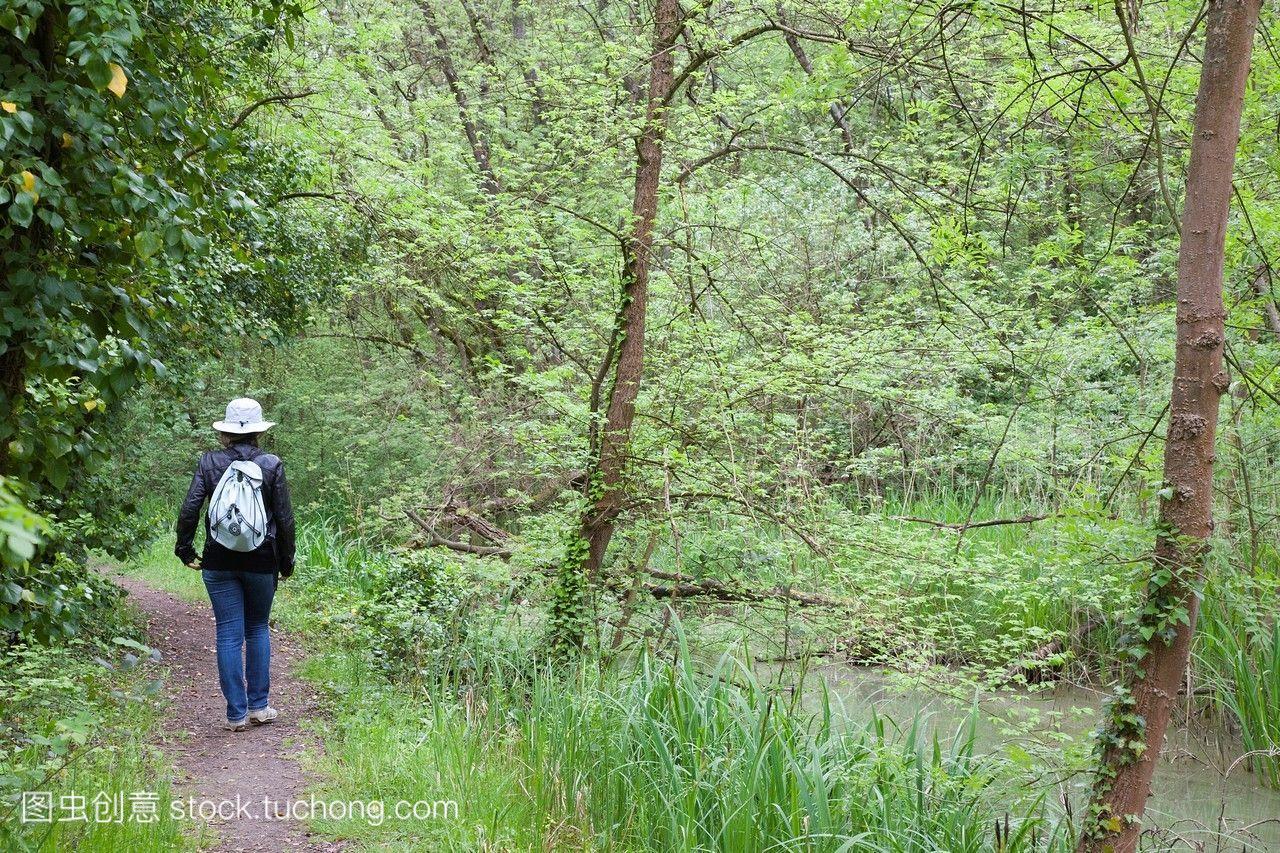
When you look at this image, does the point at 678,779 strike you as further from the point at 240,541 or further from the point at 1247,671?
the point at 1247,671

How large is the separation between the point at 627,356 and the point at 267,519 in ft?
7.15

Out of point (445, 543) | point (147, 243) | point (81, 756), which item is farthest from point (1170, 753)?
point (147, 243)

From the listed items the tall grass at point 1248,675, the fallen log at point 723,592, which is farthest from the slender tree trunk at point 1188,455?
the tall grass at point 1248,675

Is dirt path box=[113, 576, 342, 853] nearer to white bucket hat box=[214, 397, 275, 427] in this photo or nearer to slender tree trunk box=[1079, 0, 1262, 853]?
white bucket hat box=[214, 397, 275, 427]

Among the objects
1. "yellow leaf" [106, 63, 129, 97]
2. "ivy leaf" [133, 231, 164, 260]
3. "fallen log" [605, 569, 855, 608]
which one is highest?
"yellow leaf" [106, 63, 129, 97]

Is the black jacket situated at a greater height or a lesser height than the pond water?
greater

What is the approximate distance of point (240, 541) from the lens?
4836mm

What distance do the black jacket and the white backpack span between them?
61mm

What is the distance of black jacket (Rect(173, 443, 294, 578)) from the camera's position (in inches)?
194

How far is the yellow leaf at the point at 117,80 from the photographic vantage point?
2359 mm

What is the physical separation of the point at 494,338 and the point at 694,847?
21.3ft

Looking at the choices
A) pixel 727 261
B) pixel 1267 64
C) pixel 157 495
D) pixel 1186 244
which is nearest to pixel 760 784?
pixel 1186 244

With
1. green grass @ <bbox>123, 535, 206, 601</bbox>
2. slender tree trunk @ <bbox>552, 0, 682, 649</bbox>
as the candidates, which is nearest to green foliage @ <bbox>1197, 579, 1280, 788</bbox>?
slender tree trunk @ <bbox>552, 0, 682, 649</bbox>

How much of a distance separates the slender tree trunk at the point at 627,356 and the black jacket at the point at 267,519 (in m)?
1.52
